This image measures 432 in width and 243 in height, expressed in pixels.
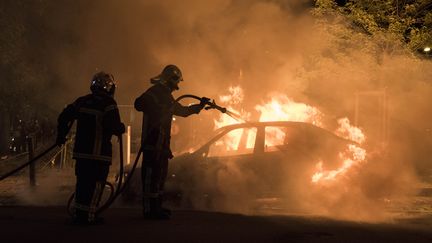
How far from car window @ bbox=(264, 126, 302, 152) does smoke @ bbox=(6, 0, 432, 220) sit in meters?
2.17

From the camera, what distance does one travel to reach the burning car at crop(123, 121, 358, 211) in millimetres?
8281

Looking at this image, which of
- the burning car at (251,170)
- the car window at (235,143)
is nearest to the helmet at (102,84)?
the burning car at (251,170)

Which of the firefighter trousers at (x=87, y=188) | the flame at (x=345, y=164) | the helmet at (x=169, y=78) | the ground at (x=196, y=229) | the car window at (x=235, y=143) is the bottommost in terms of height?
the ground at (x=196, y=229)

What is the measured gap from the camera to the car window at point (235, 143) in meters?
8.79

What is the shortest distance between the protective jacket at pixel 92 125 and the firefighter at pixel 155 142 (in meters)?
0.43

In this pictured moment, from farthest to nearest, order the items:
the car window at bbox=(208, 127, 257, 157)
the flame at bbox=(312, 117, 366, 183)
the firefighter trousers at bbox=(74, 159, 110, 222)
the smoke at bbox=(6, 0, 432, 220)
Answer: the smoke at bbox=(6, 0, 432, 220) < the car window at bbox=(208, 127, 257, 157) < the flame at bbox=(312, 117, 366, 183) < the firefighter trousers at bbox=(74, 159, 110, 222)

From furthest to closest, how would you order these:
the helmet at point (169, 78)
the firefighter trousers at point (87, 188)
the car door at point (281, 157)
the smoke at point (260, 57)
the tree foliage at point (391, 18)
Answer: the smoke at point (260, 57) < the tree foliage at point (391, 18) < the car door at point (281, 157) < the helmet at point (169, 78) < the firefighter trousers at point (87, 188)

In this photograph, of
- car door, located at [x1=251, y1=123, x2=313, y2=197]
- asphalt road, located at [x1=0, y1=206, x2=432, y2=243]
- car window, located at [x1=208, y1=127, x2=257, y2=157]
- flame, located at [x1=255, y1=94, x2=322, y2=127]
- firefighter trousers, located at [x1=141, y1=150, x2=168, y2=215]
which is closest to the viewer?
asphalt road, located at [x1=0, y1=206, x2=432, y2=243]

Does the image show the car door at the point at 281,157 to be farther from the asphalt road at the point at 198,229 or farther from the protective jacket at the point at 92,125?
the protective jacket at the point at 92,125

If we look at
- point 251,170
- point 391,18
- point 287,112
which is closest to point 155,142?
point 251,170

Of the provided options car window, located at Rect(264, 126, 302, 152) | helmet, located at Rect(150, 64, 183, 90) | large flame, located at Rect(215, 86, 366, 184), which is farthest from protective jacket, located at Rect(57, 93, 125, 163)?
car window, located at Rect(264, 126, 302, 152)

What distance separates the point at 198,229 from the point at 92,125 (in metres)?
1.53

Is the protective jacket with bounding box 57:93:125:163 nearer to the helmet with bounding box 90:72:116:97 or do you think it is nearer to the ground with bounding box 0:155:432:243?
the helmet with bounding box 90:72:116:97

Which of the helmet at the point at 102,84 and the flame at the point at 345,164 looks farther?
the flame at the point at 345,164
